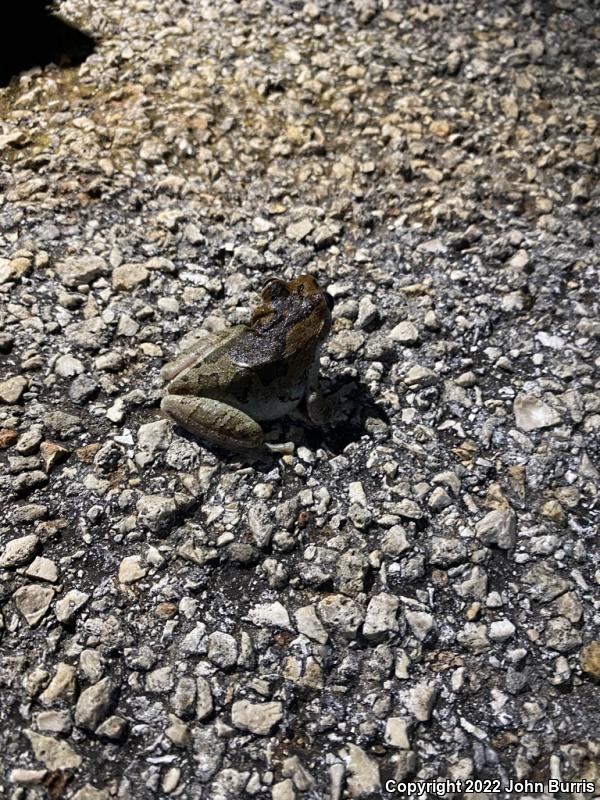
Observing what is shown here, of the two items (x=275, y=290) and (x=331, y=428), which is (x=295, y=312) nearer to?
(x=275, y=290)

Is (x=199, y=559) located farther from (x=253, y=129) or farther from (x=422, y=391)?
(x=253, y=129)

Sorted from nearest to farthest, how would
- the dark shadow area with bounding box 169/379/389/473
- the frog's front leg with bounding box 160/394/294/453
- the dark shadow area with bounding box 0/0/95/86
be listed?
the frog's front leg with bounding box 160/394/294/453, the dark shadow area with bounding box 169/379/389/473, the dark shadow area with bounding box 0/0/95/86

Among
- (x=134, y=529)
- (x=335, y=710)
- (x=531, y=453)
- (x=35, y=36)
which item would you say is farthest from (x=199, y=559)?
(x=35, y=36)

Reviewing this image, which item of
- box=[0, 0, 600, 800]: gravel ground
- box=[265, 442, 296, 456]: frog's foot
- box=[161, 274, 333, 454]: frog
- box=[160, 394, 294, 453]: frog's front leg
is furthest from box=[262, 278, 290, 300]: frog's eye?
box=[265, 442, 296, 456]: frog's foot

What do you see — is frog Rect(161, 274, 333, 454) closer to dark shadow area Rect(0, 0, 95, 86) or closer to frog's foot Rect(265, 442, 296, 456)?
frog's foot Rect(265, 442, 296, 456)

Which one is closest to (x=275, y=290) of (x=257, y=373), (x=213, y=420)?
(x=257, y=373)

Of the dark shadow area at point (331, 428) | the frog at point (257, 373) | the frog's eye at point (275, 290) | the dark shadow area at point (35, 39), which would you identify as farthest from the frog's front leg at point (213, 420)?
the dark shadow area at point (35, 39)

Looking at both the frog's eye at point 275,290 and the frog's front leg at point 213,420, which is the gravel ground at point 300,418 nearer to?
the frog's front leg at point 213,420
